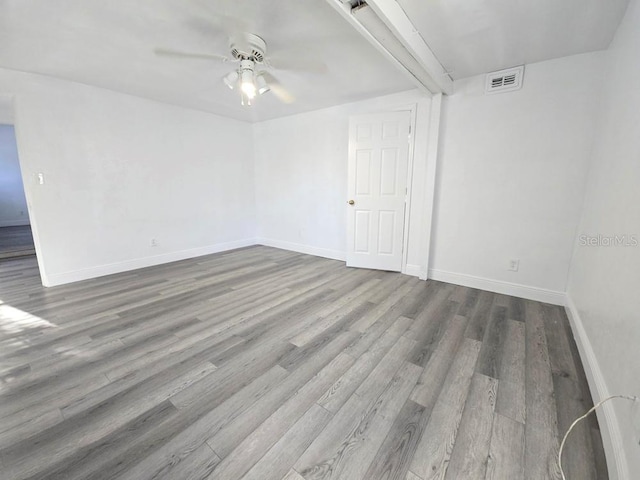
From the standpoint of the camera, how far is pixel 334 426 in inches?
49.5

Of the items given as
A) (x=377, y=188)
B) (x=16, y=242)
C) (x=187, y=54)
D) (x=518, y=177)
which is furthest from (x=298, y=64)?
(x=16, y=242)

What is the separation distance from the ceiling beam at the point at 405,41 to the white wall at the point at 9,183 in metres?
9.32

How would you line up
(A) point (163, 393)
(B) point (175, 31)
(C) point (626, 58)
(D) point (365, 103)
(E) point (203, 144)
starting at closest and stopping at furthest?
(A) point (163, 393)
(C) point (626, 58)
(B) point (175, 31)
(D) point (365, 103)
(E) point (203, 144)

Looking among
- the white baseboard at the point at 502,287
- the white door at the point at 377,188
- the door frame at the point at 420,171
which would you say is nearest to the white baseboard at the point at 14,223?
the white door at the point at 377,188

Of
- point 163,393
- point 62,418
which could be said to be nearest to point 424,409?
point 163,393

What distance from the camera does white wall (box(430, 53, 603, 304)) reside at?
2342 mm

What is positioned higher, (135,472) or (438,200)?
(438,200)

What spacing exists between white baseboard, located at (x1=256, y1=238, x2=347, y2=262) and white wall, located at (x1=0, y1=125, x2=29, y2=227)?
6.98 meters

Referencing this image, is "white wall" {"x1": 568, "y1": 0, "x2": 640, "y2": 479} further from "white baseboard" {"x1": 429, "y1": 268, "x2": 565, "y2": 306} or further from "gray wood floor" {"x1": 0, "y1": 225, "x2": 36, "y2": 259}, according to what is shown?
"gray wood floor" {"x1": 0, "y1": 225, "x2": 36, "y2": 259}

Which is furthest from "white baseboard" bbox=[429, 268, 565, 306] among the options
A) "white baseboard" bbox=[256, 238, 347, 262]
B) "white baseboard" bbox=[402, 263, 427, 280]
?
"white baseboard" bbox=[256, 238, 347, 262]

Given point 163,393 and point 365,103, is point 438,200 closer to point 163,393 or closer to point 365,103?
point 365,103

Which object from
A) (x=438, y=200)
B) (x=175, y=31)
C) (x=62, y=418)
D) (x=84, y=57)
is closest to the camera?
(x=62, y=418)

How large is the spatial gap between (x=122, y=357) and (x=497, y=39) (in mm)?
3802

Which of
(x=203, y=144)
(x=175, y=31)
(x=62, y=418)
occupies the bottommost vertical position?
(x=62, y=418)
